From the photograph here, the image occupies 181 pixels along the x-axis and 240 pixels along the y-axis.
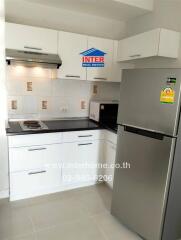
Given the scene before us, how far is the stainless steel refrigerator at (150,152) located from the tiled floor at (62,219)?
240mm

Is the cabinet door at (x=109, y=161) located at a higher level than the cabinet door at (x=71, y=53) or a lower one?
lower

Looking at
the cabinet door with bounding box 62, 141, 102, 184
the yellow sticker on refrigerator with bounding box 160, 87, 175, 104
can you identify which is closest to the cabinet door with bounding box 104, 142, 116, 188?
the cabinet door with bounding box 62, 141, 102, 184

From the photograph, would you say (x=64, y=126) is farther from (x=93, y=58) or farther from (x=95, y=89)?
(x=93, y=58)

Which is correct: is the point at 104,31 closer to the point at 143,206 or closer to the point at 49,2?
the point at 49,2

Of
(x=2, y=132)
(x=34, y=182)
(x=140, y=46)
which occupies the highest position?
(x=140, y=46)

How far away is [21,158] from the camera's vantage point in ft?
7.13

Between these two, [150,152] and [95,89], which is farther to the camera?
[95,89]

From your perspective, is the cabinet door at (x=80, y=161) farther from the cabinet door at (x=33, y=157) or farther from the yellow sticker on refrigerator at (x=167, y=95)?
the yellow sticker on refrigerator at (x=167, y=95)

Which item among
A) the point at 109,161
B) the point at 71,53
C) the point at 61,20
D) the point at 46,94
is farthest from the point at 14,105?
the point at 109,161

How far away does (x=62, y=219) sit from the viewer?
2057 millimetres

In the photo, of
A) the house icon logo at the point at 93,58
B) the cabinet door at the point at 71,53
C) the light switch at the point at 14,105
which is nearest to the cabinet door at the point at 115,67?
the house icon logo at the point at 93,58

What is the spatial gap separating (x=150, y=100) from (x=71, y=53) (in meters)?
1.25

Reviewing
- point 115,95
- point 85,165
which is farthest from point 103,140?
point 115,95

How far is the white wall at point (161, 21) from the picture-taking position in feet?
7.36
